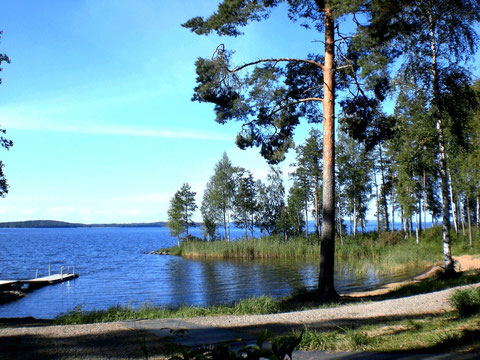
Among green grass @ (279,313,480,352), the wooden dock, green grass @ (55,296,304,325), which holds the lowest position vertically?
the wooden dock

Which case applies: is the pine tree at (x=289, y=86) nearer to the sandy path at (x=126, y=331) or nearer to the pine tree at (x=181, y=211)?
the sandy path at (x=126, y=331)

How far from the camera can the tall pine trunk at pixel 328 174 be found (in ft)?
34.1

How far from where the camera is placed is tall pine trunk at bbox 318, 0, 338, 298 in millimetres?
10383

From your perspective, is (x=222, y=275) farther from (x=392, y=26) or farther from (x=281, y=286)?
(x=392, y=26)

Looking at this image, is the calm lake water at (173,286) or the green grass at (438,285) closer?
the green grass at (438,285)

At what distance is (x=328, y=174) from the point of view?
10.8 m

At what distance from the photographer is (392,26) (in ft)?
32.0

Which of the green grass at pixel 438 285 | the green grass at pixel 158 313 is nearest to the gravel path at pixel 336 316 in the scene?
the green grass at pixel 158 313

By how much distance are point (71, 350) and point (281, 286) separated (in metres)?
13.9

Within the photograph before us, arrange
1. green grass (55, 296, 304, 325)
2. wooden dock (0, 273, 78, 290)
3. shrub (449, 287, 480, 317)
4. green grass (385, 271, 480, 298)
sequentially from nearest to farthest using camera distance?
shrub (449, 287, 480, 317) < green grass (55, 296, 304, 325) < green grass (385, 271, 480, 298) < wooden dock (0, 273, 78, 290)

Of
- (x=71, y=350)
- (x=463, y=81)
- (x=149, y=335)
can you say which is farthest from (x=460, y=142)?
(x=71, y=350)

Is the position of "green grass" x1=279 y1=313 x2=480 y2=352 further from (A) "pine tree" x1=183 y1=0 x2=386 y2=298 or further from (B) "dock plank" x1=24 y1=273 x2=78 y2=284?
(B) "dock plank" x1=24 y1=273 x2=78 y2=284

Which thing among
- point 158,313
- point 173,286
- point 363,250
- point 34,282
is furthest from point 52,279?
point 363,250

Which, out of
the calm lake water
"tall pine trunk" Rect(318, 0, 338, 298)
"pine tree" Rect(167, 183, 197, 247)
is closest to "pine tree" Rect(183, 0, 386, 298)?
"tall pine trunk" Rect(318, 0, 338, 298)
